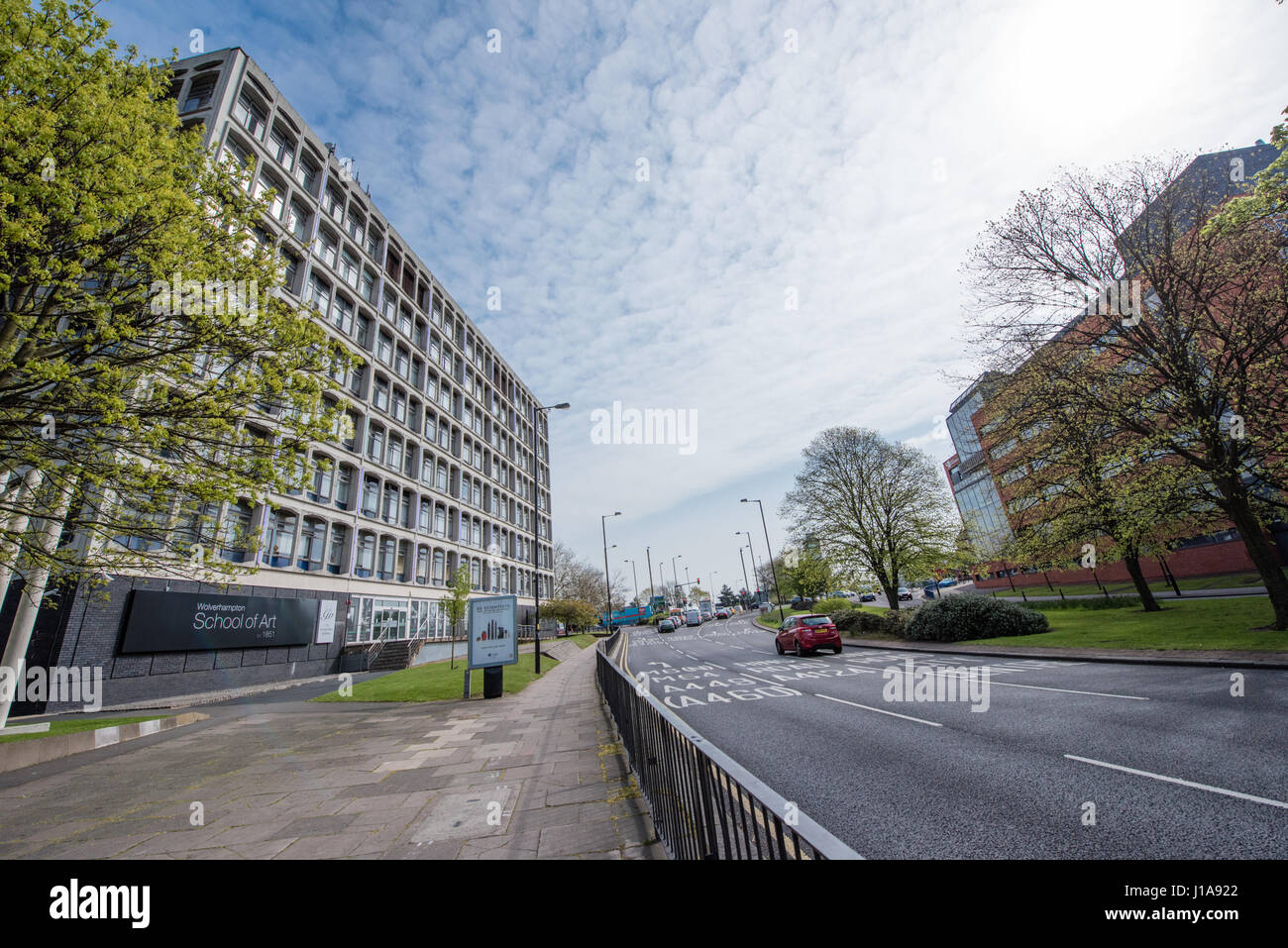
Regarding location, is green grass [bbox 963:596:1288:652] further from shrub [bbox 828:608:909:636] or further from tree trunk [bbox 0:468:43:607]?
tree trunk [bbox 0:468:43:607]

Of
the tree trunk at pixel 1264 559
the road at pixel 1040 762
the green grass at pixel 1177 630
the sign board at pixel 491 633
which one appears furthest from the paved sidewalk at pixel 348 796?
the tree trunk at pixel 1264 559

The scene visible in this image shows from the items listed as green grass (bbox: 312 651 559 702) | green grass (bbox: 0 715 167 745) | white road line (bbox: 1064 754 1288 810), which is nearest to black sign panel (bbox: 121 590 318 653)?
green grass (bbox: 0 715 167 745)

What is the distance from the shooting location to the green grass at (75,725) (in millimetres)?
8648

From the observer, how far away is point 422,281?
37594 millimetres

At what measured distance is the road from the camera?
12.6ft

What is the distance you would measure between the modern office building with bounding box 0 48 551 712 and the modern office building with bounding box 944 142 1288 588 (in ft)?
60.5

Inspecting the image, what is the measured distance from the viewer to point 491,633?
1441 centimetres

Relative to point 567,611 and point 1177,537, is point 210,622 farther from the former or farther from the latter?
point 567,611

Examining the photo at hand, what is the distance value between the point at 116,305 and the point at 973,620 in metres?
25.0

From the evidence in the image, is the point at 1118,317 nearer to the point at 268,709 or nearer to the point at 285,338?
the point at 285,338

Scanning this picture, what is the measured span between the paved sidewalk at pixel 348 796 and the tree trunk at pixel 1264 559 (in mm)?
16394

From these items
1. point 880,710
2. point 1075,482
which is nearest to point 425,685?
point 880,710
